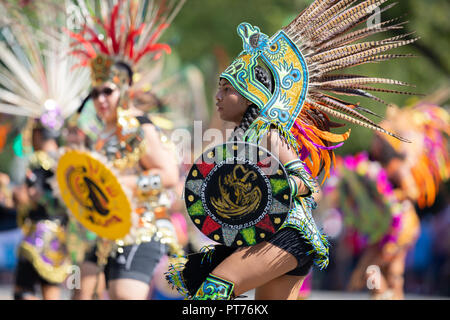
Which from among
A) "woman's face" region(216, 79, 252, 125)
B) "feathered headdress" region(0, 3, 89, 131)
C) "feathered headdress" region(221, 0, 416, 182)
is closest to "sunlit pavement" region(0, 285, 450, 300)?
"feathered headdress" region(0, 3, 89, 131)

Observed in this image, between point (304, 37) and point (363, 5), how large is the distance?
0.35m

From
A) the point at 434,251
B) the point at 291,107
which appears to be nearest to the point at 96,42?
the point at 291,107

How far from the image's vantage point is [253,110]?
12.3ft

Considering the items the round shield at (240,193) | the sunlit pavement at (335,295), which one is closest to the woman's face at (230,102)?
the round shield at (240,193)

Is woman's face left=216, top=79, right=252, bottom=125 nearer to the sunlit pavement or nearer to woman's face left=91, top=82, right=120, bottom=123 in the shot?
woman's face left=91, top=82, right=120, bottom=123

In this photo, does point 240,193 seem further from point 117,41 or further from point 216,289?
point 117,41

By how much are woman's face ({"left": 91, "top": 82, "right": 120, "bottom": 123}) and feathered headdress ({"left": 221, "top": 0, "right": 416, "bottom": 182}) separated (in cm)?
185

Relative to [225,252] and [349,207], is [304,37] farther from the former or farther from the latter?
[349,207]

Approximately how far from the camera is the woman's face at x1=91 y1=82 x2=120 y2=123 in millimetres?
5383

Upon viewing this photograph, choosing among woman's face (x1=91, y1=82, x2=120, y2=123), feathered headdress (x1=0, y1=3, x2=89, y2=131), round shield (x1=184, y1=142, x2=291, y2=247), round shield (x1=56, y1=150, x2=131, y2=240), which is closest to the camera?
round shield (x1=184, y1=142, x2=291, y2=247)

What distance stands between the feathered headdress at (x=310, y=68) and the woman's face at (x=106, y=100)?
185 cm

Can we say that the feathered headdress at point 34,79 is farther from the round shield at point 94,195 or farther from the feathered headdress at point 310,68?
the feathered headdress at point 310,68

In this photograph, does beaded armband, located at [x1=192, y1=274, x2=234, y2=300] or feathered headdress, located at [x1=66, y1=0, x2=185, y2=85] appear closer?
beaded armband, located at [x1=192, y1=274, x2=234, y2=300]
